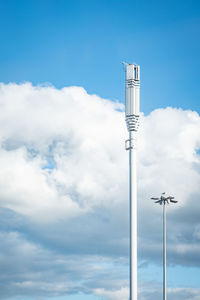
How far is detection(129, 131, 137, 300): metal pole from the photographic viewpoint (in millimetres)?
76500

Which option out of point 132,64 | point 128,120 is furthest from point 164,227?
point 132,64

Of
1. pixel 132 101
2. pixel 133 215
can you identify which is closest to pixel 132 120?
pixel 132 101

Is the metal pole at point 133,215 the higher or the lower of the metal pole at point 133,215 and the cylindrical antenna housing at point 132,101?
the lower

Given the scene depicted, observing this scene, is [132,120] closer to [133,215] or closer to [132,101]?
[132,101]

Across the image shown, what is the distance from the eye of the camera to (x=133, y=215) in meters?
79.1

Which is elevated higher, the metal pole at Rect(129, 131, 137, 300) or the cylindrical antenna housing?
the cylindrical antenna housing

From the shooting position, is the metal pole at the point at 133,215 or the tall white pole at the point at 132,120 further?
the tall white pole at the point at 132,120

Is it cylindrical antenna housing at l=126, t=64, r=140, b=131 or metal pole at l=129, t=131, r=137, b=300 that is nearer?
metal pole at l=129, t=131, r=137, b=300

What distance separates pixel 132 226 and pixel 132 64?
2448 cm

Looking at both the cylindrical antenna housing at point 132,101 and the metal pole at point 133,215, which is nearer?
the metal pole at point 133,215

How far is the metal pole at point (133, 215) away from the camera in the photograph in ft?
251

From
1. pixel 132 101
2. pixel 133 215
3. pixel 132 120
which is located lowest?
pixel 133 215

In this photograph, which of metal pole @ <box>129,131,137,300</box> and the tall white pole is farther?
the tall white pole

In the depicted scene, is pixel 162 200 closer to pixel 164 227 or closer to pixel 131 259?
pixel 164 227
